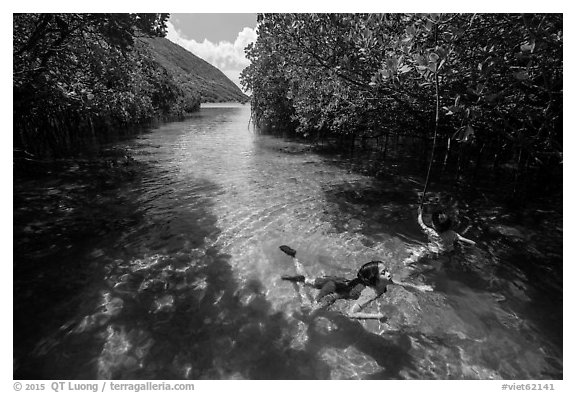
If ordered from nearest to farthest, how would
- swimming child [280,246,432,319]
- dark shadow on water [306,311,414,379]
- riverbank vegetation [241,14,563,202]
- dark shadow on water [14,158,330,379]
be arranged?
dark shadow on water [14,158,330,379] < dark shadow on water [306,311,414,379] < riverbank vegetation [241,14,563,202] < swimming child [280,246,432,319]

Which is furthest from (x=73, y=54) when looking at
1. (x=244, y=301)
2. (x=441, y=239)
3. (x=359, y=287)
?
(x=441, y=239)

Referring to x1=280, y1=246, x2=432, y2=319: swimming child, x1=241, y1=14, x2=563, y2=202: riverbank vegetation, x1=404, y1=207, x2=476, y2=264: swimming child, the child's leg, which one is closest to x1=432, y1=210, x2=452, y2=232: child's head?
x1=404, y1=207, x2=476, y2=264: swimming child

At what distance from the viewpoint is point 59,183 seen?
1402cm

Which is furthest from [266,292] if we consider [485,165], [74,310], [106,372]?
[485,165]

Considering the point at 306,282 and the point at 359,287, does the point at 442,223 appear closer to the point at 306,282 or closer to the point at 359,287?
the point at 359,287

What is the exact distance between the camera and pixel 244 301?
647 centimetres

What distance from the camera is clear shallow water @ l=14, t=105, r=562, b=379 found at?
4.98 m

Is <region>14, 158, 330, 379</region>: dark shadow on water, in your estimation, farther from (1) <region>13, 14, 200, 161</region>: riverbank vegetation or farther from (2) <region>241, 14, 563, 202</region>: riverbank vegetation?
(2) <region>241, 14, 563, 202</region>: riverbank vegetation

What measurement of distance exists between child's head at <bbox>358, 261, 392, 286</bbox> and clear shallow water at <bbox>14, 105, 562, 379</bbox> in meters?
0.56

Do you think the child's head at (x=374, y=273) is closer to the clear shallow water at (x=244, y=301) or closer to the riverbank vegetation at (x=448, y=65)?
the clear shallow water at (x=244, y=301)

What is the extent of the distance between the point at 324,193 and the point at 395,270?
6.63 metres

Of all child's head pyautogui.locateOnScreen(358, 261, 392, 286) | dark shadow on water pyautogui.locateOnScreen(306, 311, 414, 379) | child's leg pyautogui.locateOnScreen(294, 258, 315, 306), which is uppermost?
child's head pyautogui.locateOnScreen(358, 261, 392, 286)

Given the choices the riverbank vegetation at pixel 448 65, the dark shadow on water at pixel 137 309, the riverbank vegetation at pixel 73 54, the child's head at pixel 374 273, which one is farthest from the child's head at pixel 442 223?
the riverbank vegetation at pixel 73 54

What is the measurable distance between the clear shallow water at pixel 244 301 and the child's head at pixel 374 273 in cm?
56
